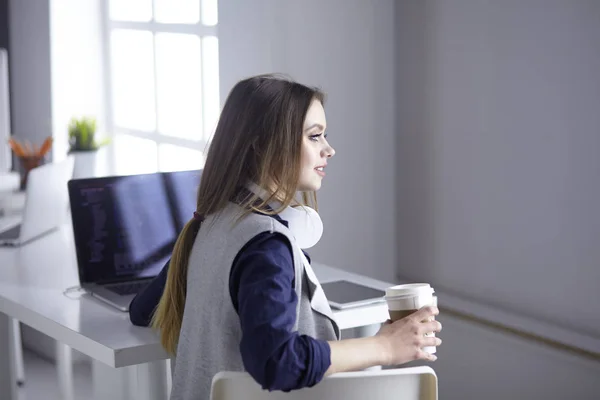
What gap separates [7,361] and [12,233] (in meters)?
0.47

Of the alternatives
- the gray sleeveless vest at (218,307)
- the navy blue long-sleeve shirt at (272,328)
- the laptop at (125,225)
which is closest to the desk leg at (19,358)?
the laptop at (125,225)

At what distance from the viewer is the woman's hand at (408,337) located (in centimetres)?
163

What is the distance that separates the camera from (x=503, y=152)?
2.88 metres

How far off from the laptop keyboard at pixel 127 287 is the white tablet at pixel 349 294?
1.50 ft

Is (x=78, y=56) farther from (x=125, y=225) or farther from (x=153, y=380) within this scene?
(x=153, y=380)

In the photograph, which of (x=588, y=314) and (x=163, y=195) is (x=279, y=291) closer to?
(x=163, y=195)

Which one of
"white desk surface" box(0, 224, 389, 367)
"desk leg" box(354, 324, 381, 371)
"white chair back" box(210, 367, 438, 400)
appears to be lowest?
"desk leg" box(354, 324, 381, 371)

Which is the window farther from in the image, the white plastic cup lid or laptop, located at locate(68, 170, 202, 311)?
the white plastic cup lid

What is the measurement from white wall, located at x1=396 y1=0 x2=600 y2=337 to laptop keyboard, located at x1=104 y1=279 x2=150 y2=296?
116cm

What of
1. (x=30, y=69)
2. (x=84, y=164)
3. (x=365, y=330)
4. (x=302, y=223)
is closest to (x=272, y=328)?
(x=302, y=223)

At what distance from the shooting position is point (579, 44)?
102 inches

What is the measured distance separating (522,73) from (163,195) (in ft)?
3.67

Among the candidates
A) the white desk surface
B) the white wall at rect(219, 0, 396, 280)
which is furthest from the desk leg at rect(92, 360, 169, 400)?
the white wall at rect(219, 0, 396, 280)

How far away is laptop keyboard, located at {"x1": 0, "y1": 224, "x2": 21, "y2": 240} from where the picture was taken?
286 centimetres
